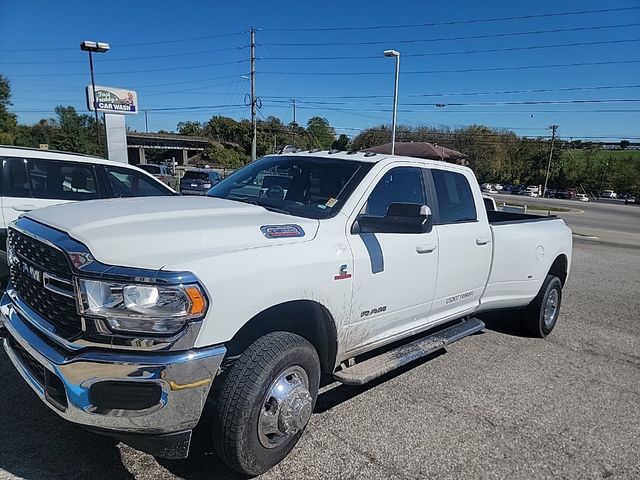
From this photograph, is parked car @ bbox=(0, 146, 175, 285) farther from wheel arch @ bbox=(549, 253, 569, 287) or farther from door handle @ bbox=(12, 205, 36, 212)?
wheel arch @ bbox=(549, 253, 569, 287)

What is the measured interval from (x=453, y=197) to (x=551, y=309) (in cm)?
238

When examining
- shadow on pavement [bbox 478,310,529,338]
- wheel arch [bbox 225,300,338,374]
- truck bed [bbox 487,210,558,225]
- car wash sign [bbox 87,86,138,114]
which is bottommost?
shadow on pavement [bbox 478,310,529,338]

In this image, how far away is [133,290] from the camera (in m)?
2.16

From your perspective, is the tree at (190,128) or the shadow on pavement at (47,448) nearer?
the shadow on pavement at (47,448)

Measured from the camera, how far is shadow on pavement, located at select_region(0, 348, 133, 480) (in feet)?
8.67

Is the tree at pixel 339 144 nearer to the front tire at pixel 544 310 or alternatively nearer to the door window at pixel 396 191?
the door window at pixel 396 191

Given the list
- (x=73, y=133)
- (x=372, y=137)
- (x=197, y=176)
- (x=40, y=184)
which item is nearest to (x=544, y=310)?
(x=40, y=184)

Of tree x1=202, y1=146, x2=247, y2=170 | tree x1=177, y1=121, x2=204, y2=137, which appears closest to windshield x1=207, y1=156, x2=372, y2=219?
tree x1=202, y1=146, x2=247, y2=170

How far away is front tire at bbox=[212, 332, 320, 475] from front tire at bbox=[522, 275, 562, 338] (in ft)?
11.4

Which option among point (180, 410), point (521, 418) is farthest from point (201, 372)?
point (521, 418)

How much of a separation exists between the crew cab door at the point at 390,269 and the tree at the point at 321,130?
9771 cm

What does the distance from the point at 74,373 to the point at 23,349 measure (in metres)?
0.63

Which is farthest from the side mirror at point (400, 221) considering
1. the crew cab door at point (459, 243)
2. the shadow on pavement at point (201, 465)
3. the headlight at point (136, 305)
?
the shadow on pavement at point (201, 465)

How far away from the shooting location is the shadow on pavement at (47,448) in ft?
8.67
